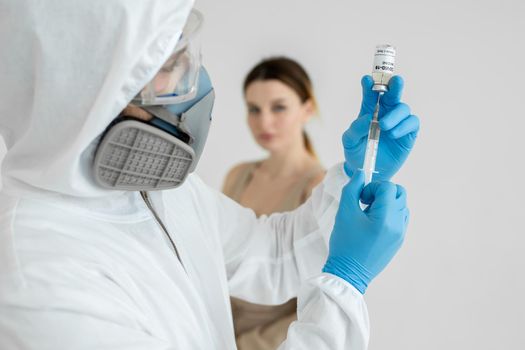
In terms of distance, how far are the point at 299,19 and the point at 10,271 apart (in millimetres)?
2266

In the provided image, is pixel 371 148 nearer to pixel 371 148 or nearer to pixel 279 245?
pixel 371 148

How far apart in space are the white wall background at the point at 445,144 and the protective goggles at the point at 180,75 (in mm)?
1859

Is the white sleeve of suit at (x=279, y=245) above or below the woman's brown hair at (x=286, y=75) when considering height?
below

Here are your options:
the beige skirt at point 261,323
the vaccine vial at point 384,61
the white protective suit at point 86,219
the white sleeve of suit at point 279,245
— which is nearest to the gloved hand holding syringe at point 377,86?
the vaccine vial at point 384,61

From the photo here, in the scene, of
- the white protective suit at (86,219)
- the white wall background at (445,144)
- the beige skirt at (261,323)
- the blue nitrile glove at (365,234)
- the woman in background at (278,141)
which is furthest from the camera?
the white wall background at (445,144)

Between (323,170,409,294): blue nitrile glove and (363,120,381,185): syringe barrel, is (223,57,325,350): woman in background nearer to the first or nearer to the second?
(363,120,381,185): syringe barrel

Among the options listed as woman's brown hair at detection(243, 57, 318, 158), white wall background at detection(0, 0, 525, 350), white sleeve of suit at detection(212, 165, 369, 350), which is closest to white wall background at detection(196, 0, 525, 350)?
white wall background at detection(0, 0, 525, 350)

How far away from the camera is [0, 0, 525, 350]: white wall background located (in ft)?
8.30

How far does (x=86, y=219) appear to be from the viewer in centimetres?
94

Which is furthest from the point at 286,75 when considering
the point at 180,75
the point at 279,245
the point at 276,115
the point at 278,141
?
the point at 180,75

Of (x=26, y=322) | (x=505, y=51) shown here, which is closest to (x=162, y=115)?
(x=26, y=322)

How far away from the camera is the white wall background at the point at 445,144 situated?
99.7 inches

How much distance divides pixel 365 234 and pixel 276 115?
1.38m

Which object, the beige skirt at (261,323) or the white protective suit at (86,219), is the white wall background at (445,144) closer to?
the beige skirt at (261,323)
